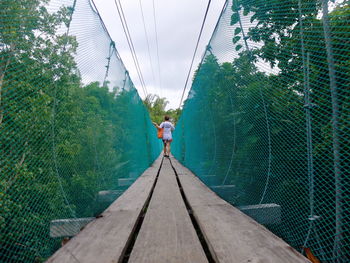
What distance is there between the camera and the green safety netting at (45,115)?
1770 millimetres

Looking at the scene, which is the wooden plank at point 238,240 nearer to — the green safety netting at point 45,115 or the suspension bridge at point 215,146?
the suspension bridge at point 215,146

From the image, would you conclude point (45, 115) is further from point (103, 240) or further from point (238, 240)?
point (238, 240)

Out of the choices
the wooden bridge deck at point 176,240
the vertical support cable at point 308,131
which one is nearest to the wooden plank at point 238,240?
the wooden bridge deck at point 176,240

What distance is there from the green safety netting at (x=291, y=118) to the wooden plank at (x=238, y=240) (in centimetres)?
37

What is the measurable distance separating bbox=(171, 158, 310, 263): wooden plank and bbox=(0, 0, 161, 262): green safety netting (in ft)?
3.80

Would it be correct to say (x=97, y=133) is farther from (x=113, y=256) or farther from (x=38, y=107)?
(x=113, y=256)

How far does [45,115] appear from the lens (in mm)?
1848

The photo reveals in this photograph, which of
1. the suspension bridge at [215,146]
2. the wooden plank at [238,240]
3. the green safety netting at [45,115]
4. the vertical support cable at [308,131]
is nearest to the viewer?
the wooden plank at [238,240]

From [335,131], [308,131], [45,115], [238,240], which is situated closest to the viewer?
[238,240]

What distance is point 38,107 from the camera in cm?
187

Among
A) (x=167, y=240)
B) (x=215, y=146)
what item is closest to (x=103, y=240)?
(x=167, y=240)

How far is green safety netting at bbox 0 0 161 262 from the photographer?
5.81ft

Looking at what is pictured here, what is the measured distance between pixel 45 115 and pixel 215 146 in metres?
1.96

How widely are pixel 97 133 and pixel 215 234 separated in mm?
1732
